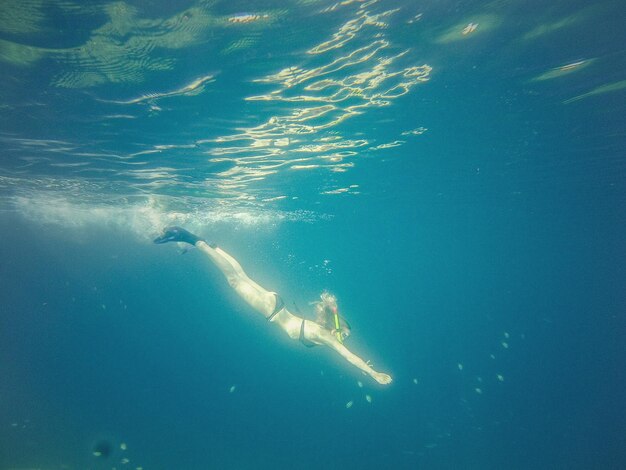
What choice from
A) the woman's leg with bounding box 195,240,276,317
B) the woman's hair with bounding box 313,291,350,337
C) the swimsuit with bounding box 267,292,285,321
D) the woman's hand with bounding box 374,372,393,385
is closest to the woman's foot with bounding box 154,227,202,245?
the woman's leg with bounding box 195,240,276,317

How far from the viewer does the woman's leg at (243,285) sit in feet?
38.7

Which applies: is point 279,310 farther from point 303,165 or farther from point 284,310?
point 303,165

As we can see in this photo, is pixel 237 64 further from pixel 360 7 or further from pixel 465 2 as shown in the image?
pixel 465 2

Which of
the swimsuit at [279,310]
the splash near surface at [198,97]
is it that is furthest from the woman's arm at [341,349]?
the splash near surface at [198,97]

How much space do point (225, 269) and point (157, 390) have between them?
38.8 meters

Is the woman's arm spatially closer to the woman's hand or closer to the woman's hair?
the woman's hand

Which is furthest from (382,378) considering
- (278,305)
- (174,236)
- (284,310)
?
(174,236)

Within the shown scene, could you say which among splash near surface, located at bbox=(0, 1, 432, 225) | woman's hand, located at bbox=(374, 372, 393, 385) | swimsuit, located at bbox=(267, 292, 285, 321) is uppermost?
splash near surface, located at bbox=(0, 1, 432, 225)

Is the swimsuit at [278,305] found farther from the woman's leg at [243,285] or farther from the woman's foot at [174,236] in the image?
the woman's foot at [174,236]

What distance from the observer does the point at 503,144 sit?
55.6ft

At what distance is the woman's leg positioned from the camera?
11.8 m

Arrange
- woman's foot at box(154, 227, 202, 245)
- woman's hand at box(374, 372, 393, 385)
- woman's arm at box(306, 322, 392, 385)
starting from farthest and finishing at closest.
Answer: woman's foot at box(154, 227, 202, 245)
woman's arm at box(306, 322, 392, 385)
woman's hand at box(374, 372, 393, 385)

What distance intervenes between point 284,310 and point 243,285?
1934 mm

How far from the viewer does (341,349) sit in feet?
30.9
